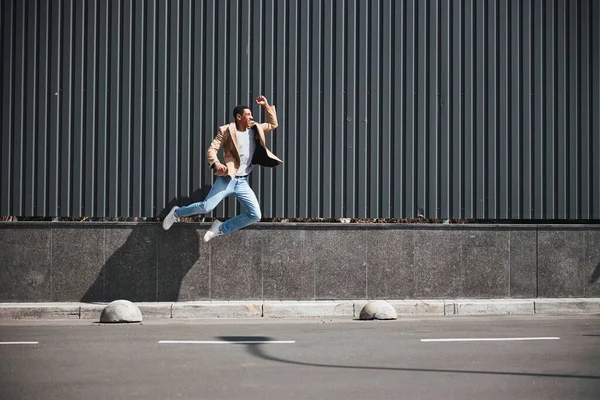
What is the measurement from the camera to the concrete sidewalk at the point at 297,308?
40.2 ft

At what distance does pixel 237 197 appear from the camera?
12695 millimetres

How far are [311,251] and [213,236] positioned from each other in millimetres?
1298

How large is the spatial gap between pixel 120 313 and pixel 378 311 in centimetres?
295

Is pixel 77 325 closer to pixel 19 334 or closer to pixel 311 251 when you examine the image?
pixel 19 334

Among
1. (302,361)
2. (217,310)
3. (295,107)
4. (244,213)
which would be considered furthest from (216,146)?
(302,361)

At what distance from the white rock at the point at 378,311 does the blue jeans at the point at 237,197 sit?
69.7 inches

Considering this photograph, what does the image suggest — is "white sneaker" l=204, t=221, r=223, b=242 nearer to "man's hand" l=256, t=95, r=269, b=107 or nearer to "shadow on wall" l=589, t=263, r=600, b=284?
"man's hand" l=256, t=95, r=269, b=107

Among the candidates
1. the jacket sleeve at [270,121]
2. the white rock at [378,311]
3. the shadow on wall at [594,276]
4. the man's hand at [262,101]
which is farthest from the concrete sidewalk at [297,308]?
the man's hand at [262,101]

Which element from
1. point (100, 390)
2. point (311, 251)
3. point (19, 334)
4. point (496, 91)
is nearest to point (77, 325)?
point (19, 334)

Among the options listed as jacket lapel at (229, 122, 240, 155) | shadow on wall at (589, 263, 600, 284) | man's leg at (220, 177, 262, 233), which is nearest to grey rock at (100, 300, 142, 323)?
man's leg at (220, 177, 262, 233)

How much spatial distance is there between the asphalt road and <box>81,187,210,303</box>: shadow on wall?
60.8 inches

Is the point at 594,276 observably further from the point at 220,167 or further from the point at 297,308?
the point at 220,167

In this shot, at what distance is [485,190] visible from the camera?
13.7 metres

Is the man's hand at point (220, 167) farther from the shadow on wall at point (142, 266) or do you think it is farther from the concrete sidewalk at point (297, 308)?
the concrete sidewalk at point (297, 308)
